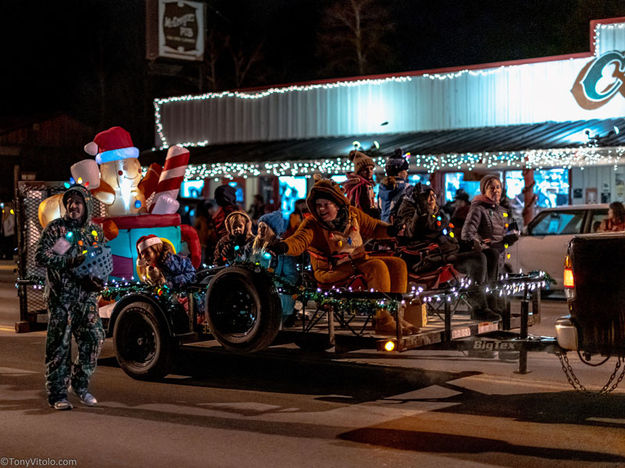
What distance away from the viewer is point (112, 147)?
37.6ft

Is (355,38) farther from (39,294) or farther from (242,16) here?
(39,294)

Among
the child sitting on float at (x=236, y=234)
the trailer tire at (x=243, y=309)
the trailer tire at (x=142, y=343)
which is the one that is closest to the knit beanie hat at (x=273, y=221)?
the child sitting on float at (x=236, y=234)

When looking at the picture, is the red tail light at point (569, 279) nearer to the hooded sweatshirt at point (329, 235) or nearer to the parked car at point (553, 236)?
the hooded sweatshirt at point (329, 235)

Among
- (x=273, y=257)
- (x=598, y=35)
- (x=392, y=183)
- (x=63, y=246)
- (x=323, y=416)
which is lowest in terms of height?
(x=323, y=416)

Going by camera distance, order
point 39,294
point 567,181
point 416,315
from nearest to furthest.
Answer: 1. point 416,315
2. point 39,294
3. point 567,181

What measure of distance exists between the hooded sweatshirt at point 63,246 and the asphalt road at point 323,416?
1.13 meters

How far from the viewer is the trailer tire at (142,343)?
898cm

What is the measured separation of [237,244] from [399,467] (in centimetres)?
429

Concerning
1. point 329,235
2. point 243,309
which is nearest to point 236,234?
point 329,235

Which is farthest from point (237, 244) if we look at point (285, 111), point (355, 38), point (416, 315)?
point (355, 38)

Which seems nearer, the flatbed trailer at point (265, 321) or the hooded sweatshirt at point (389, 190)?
the flatbed trailer at point (265, 321)

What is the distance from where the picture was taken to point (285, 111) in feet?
96.3

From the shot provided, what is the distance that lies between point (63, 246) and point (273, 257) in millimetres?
2487

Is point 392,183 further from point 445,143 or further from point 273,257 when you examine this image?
point 445,143
